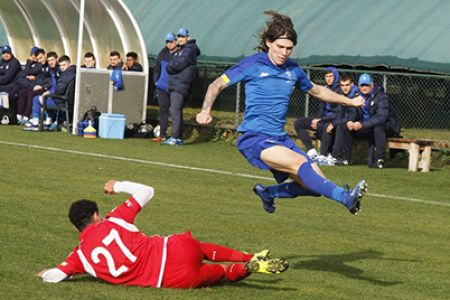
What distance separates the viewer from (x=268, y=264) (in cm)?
893

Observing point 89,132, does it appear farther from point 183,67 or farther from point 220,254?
point 220,254

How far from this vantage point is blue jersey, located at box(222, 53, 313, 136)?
33.0 feet

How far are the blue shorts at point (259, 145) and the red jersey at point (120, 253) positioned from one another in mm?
1483

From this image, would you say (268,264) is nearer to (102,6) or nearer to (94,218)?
(94,218)

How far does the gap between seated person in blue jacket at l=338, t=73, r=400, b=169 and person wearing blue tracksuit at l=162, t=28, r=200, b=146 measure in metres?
4.01

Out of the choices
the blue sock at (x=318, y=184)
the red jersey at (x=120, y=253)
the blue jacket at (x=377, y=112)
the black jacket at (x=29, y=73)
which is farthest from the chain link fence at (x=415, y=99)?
the red jersey at (x=120, y=253)

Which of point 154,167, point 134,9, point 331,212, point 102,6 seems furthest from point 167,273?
point 134,9

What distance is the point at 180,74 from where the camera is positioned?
22.6 meters

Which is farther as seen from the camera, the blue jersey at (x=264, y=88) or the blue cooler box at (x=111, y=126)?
the blue cooler box at (x=111, y=126)

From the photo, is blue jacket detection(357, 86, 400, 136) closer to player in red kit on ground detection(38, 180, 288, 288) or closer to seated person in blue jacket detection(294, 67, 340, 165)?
seated person in blue jacket detection(294, 67, 340, 165)

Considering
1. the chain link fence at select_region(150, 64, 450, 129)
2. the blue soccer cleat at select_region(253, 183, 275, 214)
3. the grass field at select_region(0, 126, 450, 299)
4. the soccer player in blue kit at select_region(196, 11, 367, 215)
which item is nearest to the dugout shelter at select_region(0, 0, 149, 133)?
the chain link fence at select_region(150, 64, 450, 129)

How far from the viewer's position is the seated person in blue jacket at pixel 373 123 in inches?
766

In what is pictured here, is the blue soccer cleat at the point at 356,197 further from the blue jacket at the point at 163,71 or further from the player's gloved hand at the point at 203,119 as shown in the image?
the blue jacket at the point at 163,71

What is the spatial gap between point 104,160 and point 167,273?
34.8ft
